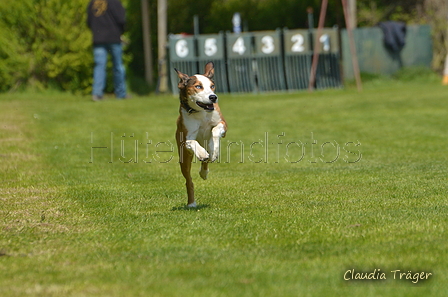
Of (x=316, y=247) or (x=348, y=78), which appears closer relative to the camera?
(x=316, y=247)

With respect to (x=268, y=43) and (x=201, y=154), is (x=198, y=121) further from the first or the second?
(x=268, y=43)

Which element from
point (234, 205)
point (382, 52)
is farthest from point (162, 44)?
point (234, 205)

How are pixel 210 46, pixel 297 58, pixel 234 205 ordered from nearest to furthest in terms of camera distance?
pixel 234 205, pixel 210 46, pixel 297 58

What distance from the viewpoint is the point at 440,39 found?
23.1 m

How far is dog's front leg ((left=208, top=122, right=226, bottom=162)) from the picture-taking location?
7395 millimetres

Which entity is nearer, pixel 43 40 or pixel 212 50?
pixel 43 40

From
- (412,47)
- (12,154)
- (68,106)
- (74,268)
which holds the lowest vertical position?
(74,268)

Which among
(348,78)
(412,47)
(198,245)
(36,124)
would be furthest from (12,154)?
(412,47)

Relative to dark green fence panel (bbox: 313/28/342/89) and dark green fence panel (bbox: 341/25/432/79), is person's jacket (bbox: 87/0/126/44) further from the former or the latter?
dark green fence panel (bbox: 341/25/432/79)

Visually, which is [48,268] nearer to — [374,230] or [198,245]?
[198,245]

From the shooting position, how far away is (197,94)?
7.12 m

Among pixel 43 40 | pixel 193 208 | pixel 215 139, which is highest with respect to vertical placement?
pixel 43 40

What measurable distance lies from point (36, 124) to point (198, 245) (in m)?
9.73

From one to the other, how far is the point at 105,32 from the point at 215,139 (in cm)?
1127
